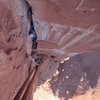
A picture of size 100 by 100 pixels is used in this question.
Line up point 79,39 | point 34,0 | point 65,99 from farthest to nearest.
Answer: point 65,99
point 79,39
point 34,0

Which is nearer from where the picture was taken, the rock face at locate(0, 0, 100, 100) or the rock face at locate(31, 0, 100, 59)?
the rock face at locate(0, 0, 100, 100)

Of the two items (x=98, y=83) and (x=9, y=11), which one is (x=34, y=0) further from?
(x=98, y=83)

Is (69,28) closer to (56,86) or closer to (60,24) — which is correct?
(60,24)

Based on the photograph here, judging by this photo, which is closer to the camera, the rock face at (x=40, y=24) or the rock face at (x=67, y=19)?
the rock face at (x=40, y=24)

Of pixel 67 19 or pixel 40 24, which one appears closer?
pixel 67 19

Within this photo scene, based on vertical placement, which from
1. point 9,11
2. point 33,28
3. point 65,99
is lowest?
point 65,99

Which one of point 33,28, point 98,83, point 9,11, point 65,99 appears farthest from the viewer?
point 98,83

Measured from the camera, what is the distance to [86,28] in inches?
42.6

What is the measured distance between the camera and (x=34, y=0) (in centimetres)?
87

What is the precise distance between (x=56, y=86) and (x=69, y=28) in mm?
3302

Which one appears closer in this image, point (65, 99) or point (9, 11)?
point (9, 11)

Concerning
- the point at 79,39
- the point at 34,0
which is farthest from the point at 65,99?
the point at 34,0

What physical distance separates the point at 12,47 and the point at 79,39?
0.65 metres

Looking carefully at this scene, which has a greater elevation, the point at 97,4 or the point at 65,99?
the point at 97,4
